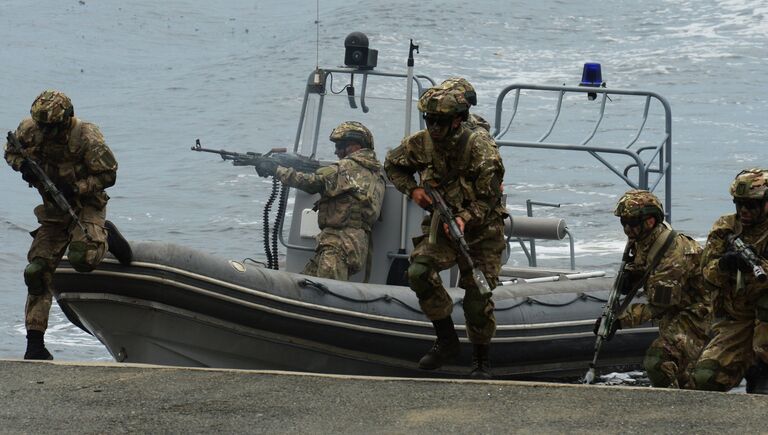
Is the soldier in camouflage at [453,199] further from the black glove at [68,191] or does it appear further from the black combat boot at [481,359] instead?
the black glove at [68,191]

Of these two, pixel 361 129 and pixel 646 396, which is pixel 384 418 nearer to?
pixel 646 396

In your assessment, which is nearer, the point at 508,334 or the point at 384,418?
the point at 384,418

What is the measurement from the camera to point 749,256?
574 cm

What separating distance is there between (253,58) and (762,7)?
56.9ft

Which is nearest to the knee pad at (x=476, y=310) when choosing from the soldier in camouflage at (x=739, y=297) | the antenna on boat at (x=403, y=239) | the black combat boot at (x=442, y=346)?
the black combat boot at (x=442, y=346)

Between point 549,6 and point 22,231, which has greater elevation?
point 549,6

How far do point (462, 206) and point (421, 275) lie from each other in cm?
35

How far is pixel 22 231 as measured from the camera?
65.6 feet

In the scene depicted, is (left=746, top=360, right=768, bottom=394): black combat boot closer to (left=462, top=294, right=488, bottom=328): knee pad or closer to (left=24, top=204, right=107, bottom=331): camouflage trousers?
(left=462, top=294, right=488, bottom=328): knee pad

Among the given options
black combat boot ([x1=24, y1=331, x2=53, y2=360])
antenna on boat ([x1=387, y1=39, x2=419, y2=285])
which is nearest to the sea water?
antenna on boat ([x1=387, y1=39, x2=419, y2=285])

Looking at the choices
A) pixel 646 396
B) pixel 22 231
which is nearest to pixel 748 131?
pixel 22 231

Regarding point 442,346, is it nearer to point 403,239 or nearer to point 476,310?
point 476,310

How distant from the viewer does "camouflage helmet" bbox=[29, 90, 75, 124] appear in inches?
257

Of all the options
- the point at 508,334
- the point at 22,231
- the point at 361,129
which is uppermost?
the point at 361,129
